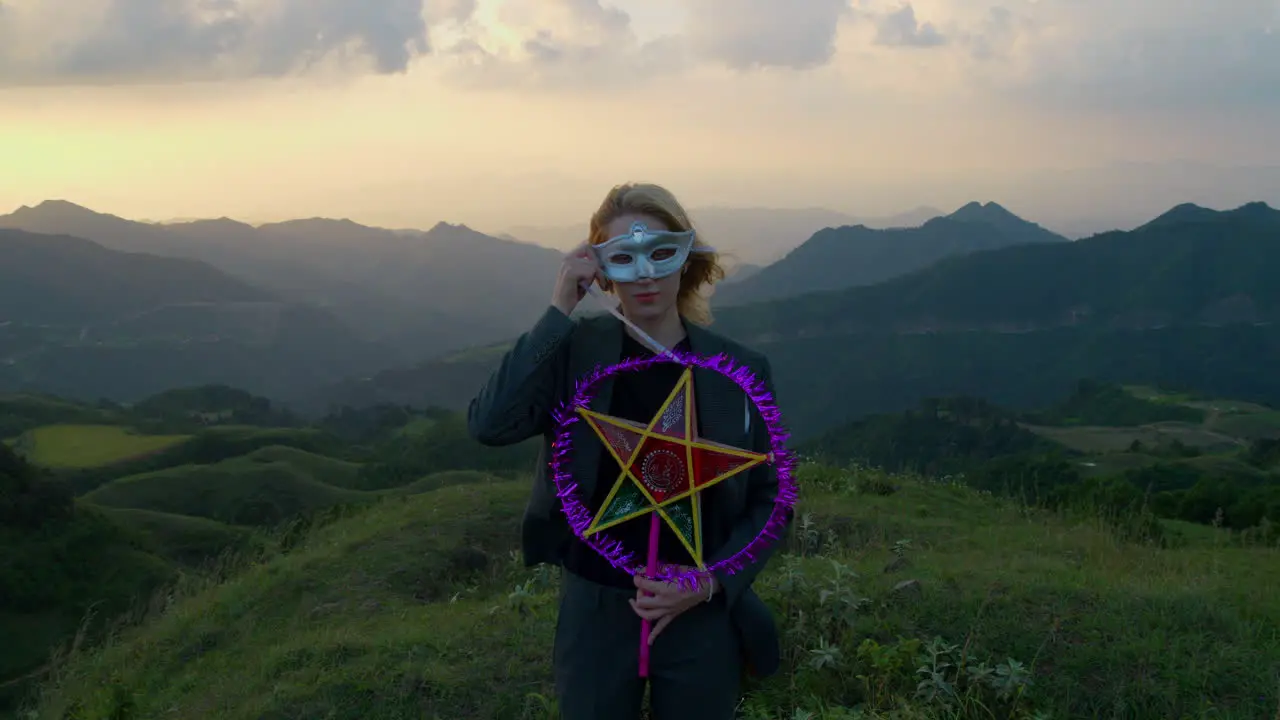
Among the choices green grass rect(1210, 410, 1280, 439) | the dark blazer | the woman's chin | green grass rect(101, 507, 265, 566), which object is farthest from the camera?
green grass rect(1210, 410, 1280, 439)

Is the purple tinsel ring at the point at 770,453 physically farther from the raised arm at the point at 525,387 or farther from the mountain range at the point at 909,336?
the mountain range at the point at 909,336

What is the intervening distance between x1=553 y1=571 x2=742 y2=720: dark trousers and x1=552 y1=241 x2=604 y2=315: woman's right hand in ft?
3.09

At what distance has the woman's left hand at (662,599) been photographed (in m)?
2.63

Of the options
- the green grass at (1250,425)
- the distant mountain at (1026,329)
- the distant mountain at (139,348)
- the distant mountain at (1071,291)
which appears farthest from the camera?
the distant mountain at (1071,291)

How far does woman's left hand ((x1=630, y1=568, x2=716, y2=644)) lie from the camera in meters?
2.63

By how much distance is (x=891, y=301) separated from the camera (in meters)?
166

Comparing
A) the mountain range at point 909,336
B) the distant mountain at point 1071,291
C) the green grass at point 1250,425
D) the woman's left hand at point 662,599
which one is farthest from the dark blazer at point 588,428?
the distant mountain at point 1071,291

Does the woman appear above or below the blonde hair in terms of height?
below

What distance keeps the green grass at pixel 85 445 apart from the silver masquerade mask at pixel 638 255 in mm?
55973

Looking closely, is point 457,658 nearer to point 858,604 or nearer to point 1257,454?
point 858,604

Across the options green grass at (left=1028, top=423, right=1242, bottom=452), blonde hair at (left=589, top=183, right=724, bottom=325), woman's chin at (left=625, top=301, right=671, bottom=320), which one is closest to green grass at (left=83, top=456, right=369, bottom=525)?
blonde hair at (left=589, top=183, right=724, bottom=325)

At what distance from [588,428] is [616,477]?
0.20m

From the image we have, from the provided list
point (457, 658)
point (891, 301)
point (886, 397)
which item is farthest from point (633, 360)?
point (891, 301)

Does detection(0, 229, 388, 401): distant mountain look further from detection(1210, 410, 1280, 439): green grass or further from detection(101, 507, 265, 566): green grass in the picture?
detection(1210, 410, 1280, 439): green grass
